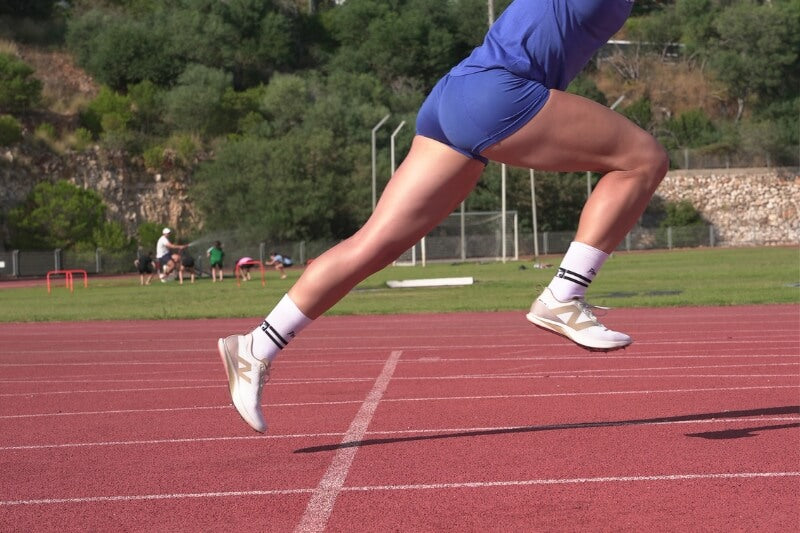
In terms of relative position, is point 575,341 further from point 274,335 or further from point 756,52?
point 756,52

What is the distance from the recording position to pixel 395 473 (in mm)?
4758

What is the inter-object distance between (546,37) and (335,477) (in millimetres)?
1899

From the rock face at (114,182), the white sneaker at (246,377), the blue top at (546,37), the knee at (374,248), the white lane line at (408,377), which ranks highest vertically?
the rock face at (114,182)

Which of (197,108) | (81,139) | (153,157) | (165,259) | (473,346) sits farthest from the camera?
(197,108)

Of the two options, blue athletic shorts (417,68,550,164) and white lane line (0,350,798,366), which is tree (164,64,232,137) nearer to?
white lane line (0,350,798,366)

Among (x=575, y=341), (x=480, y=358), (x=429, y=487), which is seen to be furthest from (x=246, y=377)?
(x=480, y=358)

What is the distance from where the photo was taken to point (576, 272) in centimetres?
501

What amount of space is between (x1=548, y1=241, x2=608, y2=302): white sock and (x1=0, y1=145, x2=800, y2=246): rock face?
55.4 metres

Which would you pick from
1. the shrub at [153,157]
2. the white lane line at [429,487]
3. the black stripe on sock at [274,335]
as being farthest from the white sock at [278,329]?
the shrub at [153,157]

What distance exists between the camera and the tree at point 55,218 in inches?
2174

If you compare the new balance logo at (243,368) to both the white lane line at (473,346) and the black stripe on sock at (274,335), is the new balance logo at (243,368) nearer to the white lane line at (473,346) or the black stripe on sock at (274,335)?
the black stripe on sock at (274,335)

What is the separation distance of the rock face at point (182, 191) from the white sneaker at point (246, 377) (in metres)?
54.9

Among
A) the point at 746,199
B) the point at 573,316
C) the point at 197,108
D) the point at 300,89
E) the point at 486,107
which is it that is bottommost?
the point at 573,316

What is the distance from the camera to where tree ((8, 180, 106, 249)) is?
181ft
